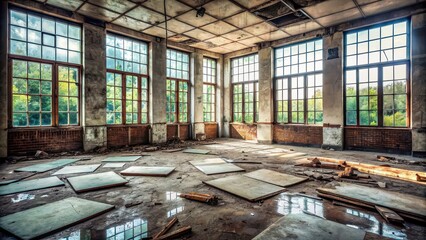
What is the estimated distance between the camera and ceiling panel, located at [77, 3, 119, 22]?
5824mm

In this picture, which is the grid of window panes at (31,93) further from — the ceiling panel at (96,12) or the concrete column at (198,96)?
the concrete column at (198,96)

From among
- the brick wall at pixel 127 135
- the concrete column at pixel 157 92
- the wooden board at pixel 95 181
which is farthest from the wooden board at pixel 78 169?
the concrete column at pixel 157 92

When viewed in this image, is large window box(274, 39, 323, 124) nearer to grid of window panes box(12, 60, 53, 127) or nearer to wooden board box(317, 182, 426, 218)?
wooden board box(317, 182, 426, 218)

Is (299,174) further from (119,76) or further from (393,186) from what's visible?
(119,76)

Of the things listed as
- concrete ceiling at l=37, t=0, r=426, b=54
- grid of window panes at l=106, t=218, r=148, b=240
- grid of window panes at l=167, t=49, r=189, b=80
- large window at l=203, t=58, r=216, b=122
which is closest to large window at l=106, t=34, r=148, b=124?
concrete ceiling at l=37, t=0, r=426, b=54

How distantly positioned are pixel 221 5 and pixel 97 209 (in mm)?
5388

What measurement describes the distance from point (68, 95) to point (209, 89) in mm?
5860

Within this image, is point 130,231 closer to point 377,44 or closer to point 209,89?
point 377,44

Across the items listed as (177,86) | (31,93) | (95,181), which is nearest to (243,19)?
(177,86)

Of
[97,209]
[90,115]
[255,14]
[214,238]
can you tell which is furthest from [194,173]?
[255,14]

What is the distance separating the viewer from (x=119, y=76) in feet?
24.2

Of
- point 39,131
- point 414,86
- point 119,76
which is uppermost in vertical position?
point 119,76

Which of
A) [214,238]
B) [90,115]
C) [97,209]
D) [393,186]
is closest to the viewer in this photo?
[214,238]

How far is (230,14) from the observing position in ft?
20.3
